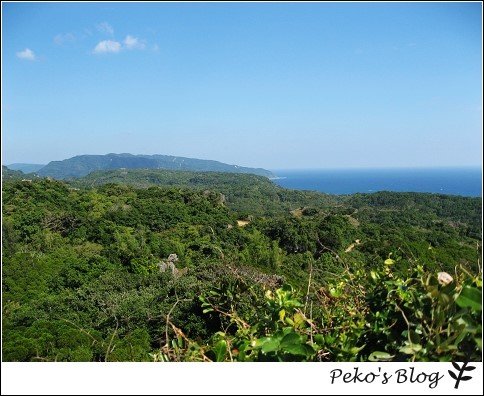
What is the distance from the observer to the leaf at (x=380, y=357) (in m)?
0.68

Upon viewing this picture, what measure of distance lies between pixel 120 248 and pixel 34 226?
5.17 metres

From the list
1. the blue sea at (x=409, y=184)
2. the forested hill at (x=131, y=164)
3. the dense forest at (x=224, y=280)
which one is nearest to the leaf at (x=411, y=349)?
the dense forest at (x=224, y=280)

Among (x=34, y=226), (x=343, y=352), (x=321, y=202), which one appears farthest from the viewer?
(x=321, y=202)

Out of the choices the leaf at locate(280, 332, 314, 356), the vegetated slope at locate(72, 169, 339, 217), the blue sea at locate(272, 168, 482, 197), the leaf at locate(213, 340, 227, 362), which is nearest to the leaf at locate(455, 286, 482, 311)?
the leaf at locate(280, 332, 314, 356)

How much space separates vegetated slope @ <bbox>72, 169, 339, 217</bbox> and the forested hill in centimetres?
5165

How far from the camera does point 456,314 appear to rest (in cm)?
64

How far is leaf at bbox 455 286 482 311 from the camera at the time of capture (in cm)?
60

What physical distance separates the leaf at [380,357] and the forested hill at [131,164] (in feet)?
418

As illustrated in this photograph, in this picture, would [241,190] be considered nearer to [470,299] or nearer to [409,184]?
[409,184]

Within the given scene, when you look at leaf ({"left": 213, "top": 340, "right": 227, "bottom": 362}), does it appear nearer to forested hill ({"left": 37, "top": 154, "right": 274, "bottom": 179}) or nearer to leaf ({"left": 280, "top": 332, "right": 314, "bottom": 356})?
leaf ({"left": 280, "top": 332, "right": 314, "bottom": 356})

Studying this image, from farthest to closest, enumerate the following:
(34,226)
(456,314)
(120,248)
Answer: (34,226)
(120,248)
(456,314)

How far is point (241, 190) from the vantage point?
58562 millimetres

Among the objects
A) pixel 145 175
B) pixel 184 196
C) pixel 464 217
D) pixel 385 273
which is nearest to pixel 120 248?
pixel 184 196

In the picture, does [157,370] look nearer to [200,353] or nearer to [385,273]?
[200,353]
